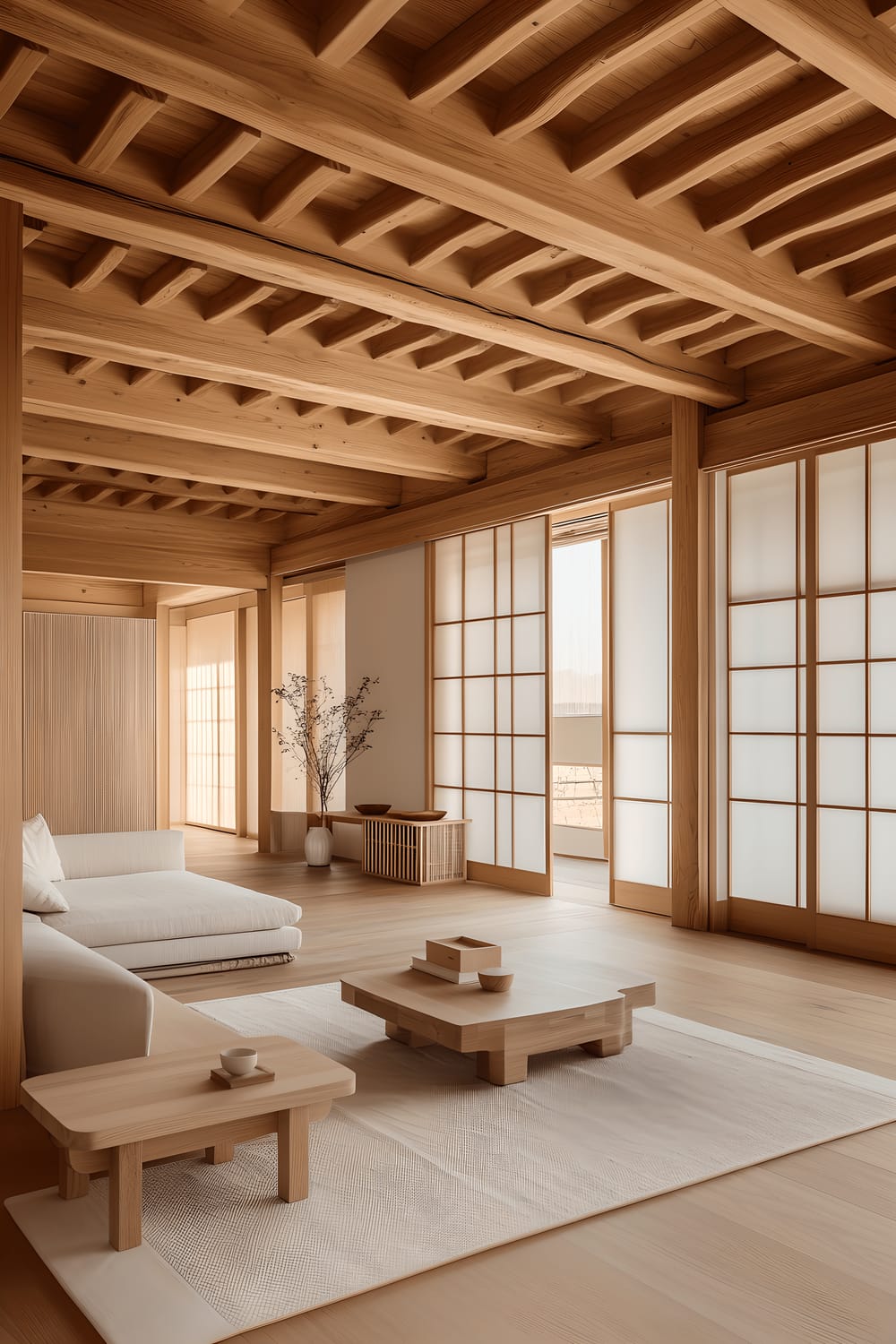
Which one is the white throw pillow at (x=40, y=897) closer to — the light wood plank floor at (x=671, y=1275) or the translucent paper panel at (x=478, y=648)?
the light wood plank floor at (x=671, y=1275)

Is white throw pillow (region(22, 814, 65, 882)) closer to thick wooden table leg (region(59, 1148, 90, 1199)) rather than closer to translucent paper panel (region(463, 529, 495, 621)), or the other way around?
thick wooden table leg (region(59, 1148, 90, 1199))

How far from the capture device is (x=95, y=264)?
3918mm

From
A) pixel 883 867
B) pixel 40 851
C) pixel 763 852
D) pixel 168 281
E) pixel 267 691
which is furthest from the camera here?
pixel 267 691

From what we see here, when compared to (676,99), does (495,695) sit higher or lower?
lower

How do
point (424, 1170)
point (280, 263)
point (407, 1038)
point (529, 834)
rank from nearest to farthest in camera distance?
point (424, 1170) < point (407, 1038) < point (280, 263) < point (529, 834)

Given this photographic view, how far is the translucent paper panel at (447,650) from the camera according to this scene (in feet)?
23.9

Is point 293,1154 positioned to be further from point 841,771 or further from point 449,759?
point 449,759

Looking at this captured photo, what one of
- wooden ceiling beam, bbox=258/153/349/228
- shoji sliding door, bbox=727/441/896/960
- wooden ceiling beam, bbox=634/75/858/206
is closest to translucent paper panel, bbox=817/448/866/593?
shoji sliding door, bbox=727/441/896/960

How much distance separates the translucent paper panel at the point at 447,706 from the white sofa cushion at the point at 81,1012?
179 inches

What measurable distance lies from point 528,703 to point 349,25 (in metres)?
4.54

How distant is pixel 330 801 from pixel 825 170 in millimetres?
6323

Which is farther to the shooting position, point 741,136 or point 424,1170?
point 741,136

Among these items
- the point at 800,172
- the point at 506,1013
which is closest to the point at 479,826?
the point at 506,1013

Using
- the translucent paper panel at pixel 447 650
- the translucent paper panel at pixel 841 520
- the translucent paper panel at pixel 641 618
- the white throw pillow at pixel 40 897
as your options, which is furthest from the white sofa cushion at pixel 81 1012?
the translucent paper panel at pixel 447 650
